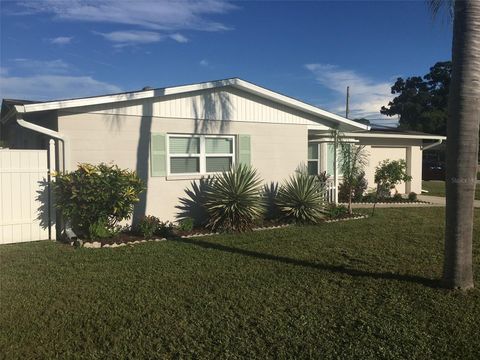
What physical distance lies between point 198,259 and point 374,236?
159 inches

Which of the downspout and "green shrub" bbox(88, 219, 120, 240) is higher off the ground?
the downspout

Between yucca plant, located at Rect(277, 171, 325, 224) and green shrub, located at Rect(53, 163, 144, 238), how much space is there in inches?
158

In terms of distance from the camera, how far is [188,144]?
10.4 m

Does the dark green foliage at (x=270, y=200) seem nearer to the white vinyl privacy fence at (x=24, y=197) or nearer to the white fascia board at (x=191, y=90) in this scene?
the white fascia board at (x=191, y=90)

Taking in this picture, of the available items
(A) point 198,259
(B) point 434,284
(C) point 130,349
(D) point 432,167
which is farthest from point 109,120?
(D) point 432,167

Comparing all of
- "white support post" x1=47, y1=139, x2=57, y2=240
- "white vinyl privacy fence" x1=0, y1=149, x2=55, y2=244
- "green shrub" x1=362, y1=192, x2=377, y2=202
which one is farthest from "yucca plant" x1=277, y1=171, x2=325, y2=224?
"green shrub" x1=362, y1=192, x2=377, y2=202

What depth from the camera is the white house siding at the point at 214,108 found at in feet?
31.3

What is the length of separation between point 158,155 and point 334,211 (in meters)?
5.11

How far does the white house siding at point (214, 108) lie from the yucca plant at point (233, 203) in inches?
61.2

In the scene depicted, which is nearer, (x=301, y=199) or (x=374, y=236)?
(x=374, y=236)

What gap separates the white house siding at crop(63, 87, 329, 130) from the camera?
953cm

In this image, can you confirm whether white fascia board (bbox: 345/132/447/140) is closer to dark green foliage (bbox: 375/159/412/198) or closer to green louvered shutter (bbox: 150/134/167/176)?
dark green foliage (bbox: 375/159/412/198)

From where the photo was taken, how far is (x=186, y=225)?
976 cm

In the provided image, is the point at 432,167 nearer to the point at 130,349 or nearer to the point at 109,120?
the point at 109,120
